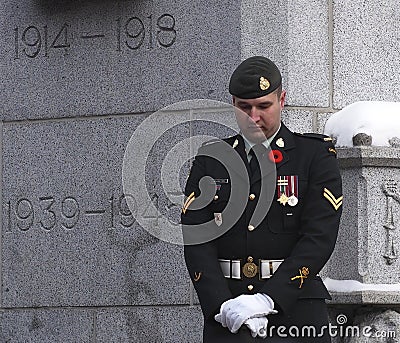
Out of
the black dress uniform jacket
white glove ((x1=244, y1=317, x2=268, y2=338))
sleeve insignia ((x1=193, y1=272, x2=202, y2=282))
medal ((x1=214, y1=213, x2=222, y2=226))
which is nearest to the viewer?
white glove ((x1=244, y1=317, x2=268, y2=338))

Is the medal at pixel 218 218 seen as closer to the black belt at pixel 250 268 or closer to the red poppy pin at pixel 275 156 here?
the black belt at pixel 250 268

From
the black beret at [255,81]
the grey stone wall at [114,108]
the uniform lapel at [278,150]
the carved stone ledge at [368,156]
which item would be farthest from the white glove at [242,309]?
the grey stone wall at [114,108]

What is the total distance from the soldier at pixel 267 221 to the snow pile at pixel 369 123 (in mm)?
1409

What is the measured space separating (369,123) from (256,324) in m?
2.23

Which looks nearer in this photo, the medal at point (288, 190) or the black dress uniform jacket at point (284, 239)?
the black dress uniform jacket at point (284, 239)

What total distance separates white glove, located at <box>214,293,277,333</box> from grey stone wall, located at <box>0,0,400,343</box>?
2.33m

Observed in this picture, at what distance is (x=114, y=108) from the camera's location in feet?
27.1

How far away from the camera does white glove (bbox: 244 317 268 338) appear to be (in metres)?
5.36

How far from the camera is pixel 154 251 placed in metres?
8.01

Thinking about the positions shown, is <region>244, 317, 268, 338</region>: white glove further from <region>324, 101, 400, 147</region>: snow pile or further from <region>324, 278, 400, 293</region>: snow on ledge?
<region>324, 101, 400, 147</region>: snow pile

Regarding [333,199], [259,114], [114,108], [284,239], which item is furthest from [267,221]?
[114,108]

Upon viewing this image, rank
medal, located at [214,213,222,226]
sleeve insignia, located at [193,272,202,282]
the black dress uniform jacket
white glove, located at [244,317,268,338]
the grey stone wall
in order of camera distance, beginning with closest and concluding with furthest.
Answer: white glove, located at [244,317,268,338]
the black dress uniform jacket
sleeve insignia, located at [193,272,202,282]
medal, located at [214,213,222,226]
the grey stone wall

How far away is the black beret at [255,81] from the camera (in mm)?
5738

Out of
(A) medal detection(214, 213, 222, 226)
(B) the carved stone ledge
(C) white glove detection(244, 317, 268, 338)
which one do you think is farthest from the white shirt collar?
(B) the carved stone ledge
